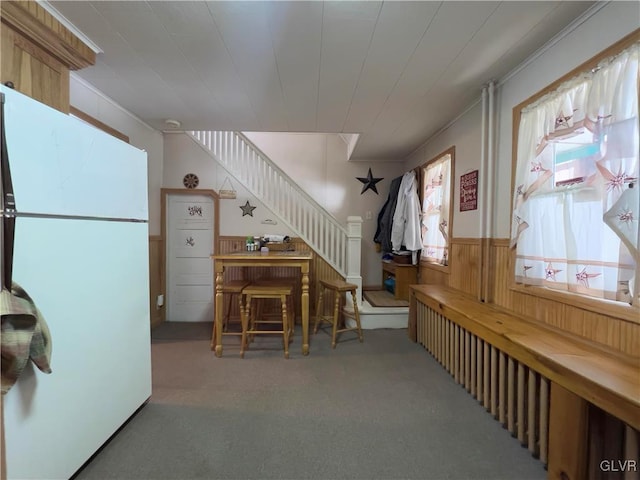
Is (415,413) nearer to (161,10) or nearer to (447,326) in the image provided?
(447,326)

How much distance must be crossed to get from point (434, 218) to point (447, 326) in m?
1.53

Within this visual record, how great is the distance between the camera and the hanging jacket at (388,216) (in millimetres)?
4051

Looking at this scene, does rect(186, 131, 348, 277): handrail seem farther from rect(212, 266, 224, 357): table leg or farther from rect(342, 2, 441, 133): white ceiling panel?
rect(342, 2, 441, 133): white ceiling panel

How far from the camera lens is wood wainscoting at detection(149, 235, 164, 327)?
132 inches

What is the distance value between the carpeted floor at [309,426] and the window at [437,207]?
1.34 metres

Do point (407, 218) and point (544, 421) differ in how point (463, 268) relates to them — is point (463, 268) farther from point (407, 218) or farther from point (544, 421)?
point (544, 421)

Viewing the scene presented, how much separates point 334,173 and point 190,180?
85.4 inches

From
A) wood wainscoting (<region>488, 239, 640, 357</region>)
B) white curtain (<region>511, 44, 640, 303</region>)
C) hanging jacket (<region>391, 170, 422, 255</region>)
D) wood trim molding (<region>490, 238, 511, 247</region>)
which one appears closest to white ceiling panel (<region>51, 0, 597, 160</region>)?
white curtain (<region>511, 44, 640, 303</region>)

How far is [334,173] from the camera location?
442 cm

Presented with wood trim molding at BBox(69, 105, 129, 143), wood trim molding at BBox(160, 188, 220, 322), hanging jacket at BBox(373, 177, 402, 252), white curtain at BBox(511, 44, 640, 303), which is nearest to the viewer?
white curtain at BBox(511, 44, 640, 303)

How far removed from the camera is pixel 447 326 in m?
2.32

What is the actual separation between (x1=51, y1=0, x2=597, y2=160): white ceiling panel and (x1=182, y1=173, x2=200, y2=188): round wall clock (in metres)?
1.00

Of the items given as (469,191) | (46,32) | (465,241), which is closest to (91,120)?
(46,32)

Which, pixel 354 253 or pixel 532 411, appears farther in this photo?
pixel 354 253
